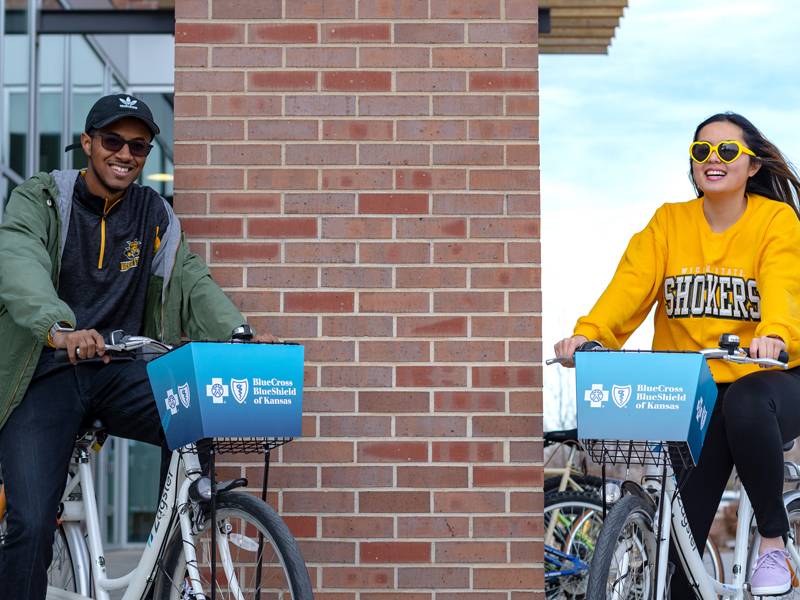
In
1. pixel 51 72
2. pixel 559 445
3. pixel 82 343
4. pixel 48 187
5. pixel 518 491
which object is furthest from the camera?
pixel 51 72

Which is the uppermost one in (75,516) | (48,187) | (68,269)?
(48,187)

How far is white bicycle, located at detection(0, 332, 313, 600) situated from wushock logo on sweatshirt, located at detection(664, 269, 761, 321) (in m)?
1.51

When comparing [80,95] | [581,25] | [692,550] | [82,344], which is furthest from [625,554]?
[80,95]

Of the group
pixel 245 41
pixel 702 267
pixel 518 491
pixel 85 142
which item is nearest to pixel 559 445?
pixel 518 491

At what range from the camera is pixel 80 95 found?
1021cm

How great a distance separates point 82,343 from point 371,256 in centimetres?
147

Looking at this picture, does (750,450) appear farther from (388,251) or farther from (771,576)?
(388,251)

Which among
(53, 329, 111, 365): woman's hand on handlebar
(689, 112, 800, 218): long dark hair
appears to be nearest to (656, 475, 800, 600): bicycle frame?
(689, 112, 800, 218): long dark hair

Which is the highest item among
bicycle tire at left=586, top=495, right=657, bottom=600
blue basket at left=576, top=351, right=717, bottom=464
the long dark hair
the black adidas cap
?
the black adidas cap

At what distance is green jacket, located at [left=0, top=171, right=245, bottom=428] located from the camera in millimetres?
3693

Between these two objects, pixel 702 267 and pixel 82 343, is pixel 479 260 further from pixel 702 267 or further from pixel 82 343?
pixel 82 343

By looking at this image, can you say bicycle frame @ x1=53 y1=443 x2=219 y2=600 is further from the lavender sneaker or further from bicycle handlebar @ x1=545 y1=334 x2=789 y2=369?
the lavender sneaker

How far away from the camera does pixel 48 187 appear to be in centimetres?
407

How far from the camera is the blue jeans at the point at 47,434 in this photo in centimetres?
382
